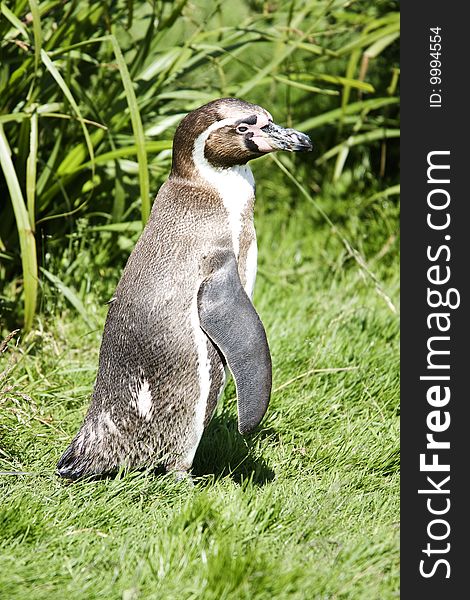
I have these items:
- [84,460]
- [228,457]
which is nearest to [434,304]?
[228,457]

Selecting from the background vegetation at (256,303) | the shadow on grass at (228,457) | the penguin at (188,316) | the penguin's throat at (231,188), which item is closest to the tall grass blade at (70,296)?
the background vegetation at (256,303)

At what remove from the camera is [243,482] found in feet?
8.92

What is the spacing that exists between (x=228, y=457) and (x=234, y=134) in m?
0.98

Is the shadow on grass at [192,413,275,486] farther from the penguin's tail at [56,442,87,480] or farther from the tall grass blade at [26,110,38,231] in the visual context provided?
the tall grass blade at [26,110,38,231]

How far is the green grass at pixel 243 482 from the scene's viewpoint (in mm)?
2295

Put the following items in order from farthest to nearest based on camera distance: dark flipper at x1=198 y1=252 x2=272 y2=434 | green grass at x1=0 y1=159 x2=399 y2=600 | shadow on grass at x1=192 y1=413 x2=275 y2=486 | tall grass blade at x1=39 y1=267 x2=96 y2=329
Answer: tall grass blade at x1=39 y1=267 x2=96 y2=329, shadow on grass at x1=192 y1=413 x2=275 y2=486, dark flipper at x1=198 y1=252 x2=272 y2=434, green grass at x1=0 y1=159 x2=399 y2=600

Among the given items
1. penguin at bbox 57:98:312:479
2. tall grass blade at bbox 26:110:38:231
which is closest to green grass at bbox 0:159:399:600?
penguin at bbox 57:98:312:479

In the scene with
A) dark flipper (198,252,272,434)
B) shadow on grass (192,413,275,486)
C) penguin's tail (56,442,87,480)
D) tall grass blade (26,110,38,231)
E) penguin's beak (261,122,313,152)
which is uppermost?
tall grass blade (26,110,38,231)

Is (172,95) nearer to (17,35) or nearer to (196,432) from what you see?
(17,35)

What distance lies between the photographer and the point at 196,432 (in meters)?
2.69

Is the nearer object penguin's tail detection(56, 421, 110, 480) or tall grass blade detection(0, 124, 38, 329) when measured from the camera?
penguin's tail detection(56, 421, 110, 480)

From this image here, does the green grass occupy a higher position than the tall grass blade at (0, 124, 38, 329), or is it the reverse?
the tall grass blade at (0, 124, 38, 329)

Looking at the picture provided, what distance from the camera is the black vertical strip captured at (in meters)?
2.60

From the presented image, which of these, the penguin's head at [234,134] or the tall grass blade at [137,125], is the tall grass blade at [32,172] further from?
the penguin's head at [234,134]
